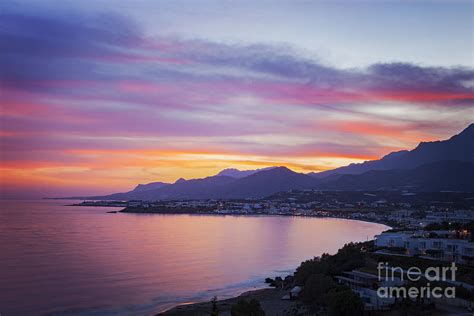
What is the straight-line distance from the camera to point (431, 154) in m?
152

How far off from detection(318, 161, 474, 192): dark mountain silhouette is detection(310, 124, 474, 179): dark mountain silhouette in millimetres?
17321

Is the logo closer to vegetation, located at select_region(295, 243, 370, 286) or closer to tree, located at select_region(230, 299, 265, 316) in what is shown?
vegetation, located at select_region(295, 243, 370, 286)

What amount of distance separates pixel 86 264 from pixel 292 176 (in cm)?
15994

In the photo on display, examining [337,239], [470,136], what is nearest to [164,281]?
[337,239]

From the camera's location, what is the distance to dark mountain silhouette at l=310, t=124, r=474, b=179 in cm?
13388

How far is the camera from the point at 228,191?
17688 cm

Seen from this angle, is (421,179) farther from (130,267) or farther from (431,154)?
(130,267)

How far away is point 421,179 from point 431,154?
43.1m

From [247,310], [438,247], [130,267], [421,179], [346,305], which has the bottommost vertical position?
[130,267]

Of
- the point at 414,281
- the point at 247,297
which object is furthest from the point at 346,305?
the point at 247,297

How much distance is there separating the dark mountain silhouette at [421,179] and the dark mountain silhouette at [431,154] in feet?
56.8

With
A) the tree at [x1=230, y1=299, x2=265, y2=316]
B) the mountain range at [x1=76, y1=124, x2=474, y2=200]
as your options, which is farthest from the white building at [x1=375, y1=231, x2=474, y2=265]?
the mountain range at [x1=76, y1=124, x2=474, y2=200]

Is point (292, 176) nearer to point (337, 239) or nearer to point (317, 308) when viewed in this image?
point (337, 239)

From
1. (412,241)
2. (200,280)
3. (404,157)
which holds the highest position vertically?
(404,157)
